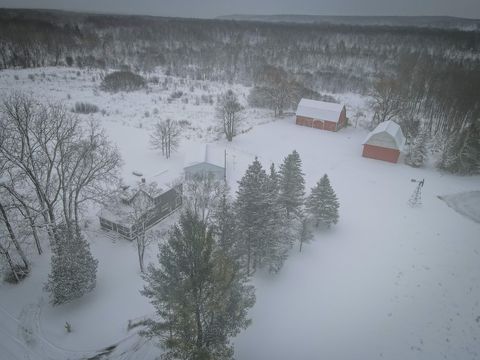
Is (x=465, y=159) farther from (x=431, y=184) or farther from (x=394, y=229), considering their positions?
(x=394, y=229)

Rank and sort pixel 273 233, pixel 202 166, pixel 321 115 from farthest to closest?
pixel 321 115 → pixel 202 166 → pixel 273 233

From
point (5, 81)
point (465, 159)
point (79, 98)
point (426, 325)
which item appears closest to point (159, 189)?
point (426, 325)

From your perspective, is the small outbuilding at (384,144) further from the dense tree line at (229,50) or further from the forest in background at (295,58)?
the dense tree line at (229,50)

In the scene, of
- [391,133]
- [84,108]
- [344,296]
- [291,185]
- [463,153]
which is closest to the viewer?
[344,296]

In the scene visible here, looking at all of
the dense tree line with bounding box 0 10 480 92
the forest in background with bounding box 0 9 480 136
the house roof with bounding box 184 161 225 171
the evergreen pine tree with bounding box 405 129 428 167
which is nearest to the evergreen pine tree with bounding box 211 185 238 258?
the house roof with bounding box 184 161 225 171

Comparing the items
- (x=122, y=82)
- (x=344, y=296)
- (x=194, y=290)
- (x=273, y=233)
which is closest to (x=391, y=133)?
(x=344, y=296)

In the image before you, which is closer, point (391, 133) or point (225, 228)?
point (225, 228)

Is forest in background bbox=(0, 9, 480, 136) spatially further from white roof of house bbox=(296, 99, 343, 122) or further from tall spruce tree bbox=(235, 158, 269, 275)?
tall spruce tree bbox=(235, 158, 269, 275)

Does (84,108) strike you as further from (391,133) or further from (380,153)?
(391,133)
